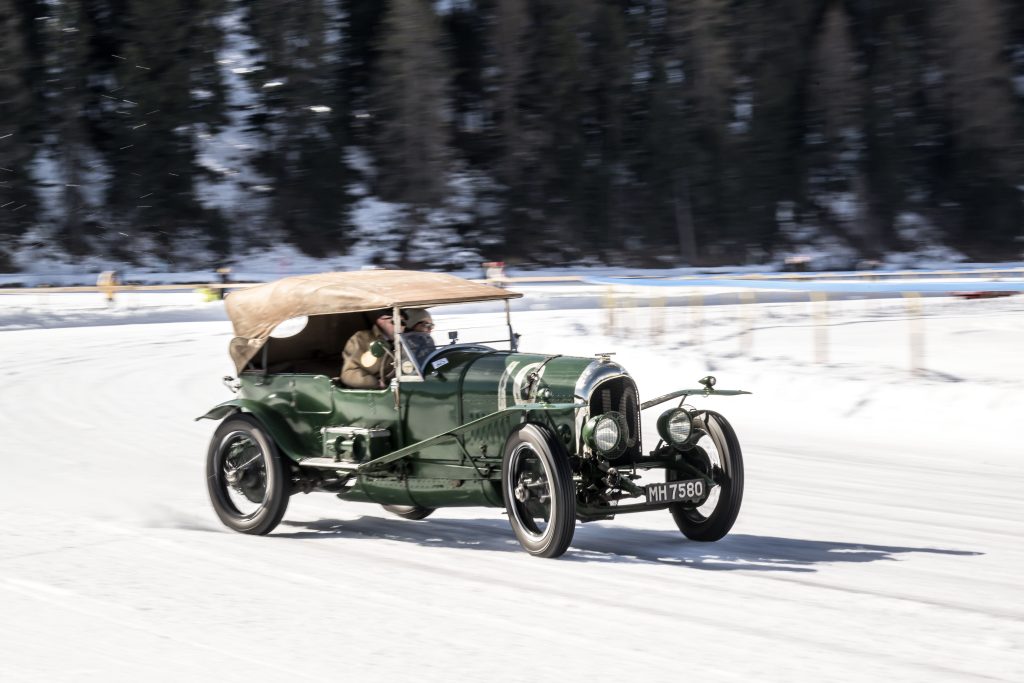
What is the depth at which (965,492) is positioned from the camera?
1005cm

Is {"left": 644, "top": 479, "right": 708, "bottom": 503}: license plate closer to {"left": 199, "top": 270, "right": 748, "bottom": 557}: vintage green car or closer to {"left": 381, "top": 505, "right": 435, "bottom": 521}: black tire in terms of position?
{"left": 199, "top": 270, "right": 748, "bottom": 557}: vintage green car

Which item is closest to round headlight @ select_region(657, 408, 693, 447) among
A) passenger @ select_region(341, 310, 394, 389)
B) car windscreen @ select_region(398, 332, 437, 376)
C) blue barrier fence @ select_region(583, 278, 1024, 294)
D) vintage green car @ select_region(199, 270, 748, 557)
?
vintage green car @ select_region(199, 270, 748, 557)

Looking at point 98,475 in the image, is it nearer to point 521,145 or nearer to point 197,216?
point 197,216

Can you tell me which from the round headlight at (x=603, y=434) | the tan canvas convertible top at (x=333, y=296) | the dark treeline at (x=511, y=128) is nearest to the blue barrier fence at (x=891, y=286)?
the tan canvas convertible top at (x=333, y=296)

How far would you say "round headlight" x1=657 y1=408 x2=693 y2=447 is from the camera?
26.6 feet

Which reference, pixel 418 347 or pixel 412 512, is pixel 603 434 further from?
pixel 412 512

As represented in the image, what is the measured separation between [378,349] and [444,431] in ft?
2.38

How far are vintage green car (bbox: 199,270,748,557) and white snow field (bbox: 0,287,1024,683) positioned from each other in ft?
1.06

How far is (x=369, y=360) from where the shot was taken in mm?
8766

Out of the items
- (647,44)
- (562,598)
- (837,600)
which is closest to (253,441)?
(562,598)

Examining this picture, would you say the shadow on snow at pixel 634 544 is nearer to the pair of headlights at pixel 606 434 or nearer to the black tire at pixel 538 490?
the black tire at pixel 538 490

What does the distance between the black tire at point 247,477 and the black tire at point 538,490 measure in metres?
1.86

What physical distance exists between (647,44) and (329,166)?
20795 mm

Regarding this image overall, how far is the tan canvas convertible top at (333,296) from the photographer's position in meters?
8.52
